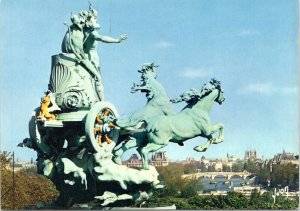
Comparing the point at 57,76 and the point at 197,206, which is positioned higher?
the point at 57,76

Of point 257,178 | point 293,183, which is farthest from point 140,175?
point 257,178

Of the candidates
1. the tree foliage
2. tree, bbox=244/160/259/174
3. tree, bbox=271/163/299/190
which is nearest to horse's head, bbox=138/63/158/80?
the tree foliage

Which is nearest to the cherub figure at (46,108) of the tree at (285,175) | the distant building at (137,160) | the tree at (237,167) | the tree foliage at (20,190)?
the distant building at (137,160)

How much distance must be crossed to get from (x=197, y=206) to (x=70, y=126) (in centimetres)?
983

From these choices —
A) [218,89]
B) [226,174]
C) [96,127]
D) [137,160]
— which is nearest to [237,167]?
[226,174]

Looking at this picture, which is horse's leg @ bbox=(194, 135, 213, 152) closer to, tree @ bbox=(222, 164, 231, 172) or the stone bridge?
the stone bridge

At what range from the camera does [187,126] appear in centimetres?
1388

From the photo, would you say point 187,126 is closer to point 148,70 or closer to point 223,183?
point 148,70

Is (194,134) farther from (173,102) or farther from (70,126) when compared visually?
(70,126)

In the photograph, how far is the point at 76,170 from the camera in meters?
13.8

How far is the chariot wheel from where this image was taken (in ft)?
44.2

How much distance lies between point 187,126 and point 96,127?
5.60 feet

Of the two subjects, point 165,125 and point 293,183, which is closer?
point 165,125

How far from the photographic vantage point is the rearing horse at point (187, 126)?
45.2 ft
